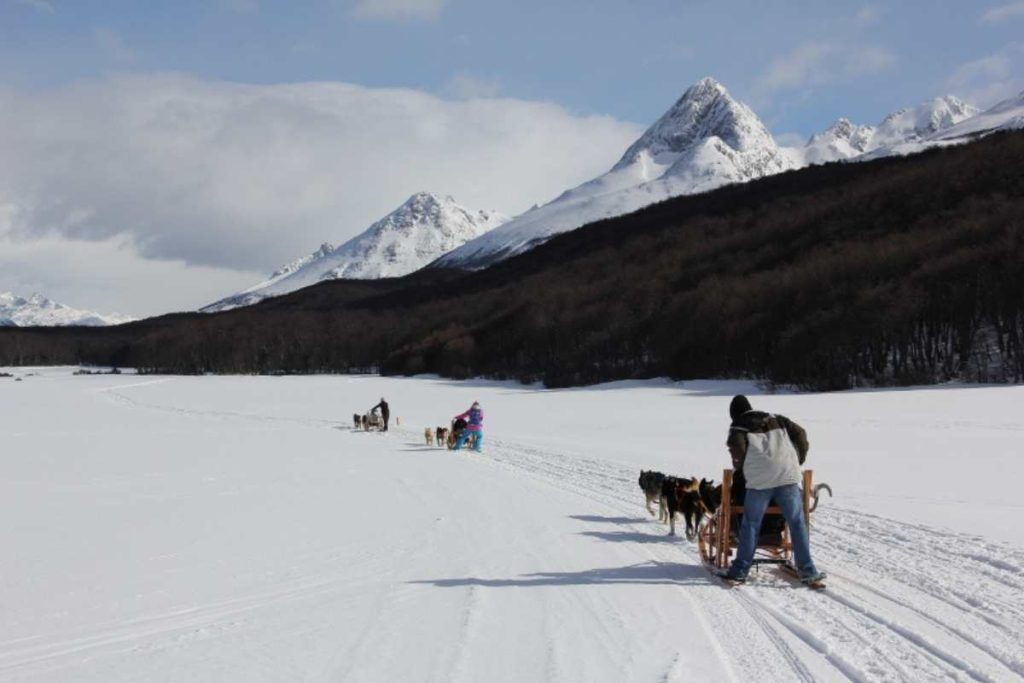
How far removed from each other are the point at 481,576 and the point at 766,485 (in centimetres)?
282

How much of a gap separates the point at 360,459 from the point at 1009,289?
48.8 meters

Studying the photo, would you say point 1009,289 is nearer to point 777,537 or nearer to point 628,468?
point 628,468

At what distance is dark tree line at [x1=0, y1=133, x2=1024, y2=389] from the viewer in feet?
184

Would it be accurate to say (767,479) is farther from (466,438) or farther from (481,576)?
(466,438)

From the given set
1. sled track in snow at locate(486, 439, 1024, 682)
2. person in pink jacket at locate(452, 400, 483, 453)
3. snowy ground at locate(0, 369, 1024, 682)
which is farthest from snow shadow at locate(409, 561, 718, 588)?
person in pink jacket at locate(452, 400, 483, 453)

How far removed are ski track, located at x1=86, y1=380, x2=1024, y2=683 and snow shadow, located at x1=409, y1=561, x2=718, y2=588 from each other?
104 mm

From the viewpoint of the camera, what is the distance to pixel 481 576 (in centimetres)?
801

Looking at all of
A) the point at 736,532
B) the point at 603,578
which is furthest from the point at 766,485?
the point at 603,578

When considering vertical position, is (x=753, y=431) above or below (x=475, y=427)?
above

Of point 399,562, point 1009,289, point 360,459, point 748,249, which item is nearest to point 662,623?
point 399,562

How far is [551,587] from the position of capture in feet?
24.7

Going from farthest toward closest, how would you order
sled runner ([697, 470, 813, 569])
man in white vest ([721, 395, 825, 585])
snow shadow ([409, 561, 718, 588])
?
sled runner ([697, 470, 813, 569]) < snow shadow ([409, 561, 718, 588]) < man in white vest ([721, 395, 825, 585])

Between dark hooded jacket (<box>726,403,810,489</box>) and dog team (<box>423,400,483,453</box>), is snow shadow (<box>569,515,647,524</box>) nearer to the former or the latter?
dark hooded jacket (<box>726,403,810,489</box>)

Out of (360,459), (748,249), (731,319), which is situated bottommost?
(360,459)
